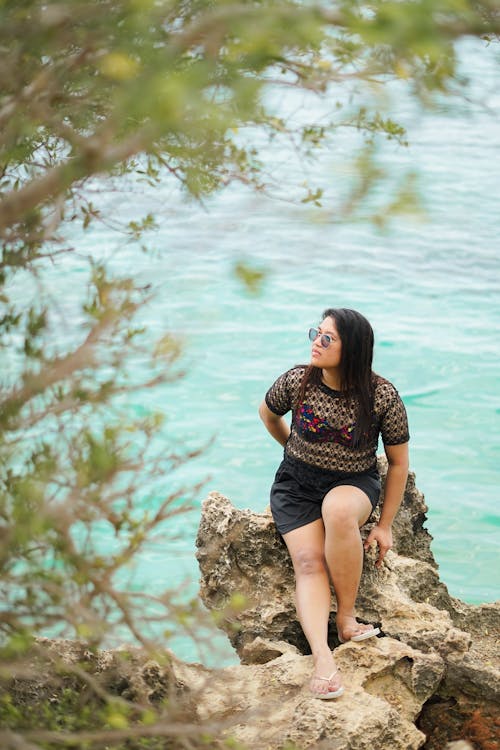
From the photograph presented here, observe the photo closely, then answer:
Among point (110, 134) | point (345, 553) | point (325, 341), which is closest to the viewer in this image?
point (110, 134)

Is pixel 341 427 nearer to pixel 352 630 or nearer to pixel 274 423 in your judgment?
pixel 274 423

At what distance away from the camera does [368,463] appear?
4105mm

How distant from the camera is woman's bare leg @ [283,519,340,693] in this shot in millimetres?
3768

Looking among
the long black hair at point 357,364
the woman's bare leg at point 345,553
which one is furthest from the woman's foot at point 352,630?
the long black hair at point 357,364

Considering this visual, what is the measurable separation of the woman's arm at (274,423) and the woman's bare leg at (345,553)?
584 millimetres

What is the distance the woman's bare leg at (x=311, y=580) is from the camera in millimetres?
3768

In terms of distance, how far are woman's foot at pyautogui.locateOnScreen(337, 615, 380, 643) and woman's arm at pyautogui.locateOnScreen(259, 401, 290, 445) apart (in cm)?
89

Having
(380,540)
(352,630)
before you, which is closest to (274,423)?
(380,540)

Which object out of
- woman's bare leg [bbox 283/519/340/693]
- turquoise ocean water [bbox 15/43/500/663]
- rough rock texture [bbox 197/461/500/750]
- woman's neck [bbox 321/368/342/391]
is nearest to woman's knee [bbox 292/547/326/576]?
woman's bare leg [bbox 283/519/340/693]

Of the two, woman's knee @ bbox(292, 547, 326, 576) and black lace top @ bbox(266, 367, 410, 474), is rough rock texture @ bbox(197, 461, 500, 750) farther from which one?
black lace top @ bbox(266, 367, 410, 474)

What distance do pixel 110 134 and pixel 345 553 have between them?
2.37 m

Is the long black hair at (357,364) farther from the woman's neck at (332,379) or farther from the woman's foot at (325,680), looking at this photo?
the woman's foot at (325,680)

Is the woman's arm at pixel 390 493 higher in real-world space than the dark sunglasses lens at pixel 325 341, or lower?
lower

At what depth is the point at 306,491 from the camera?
4102mm
